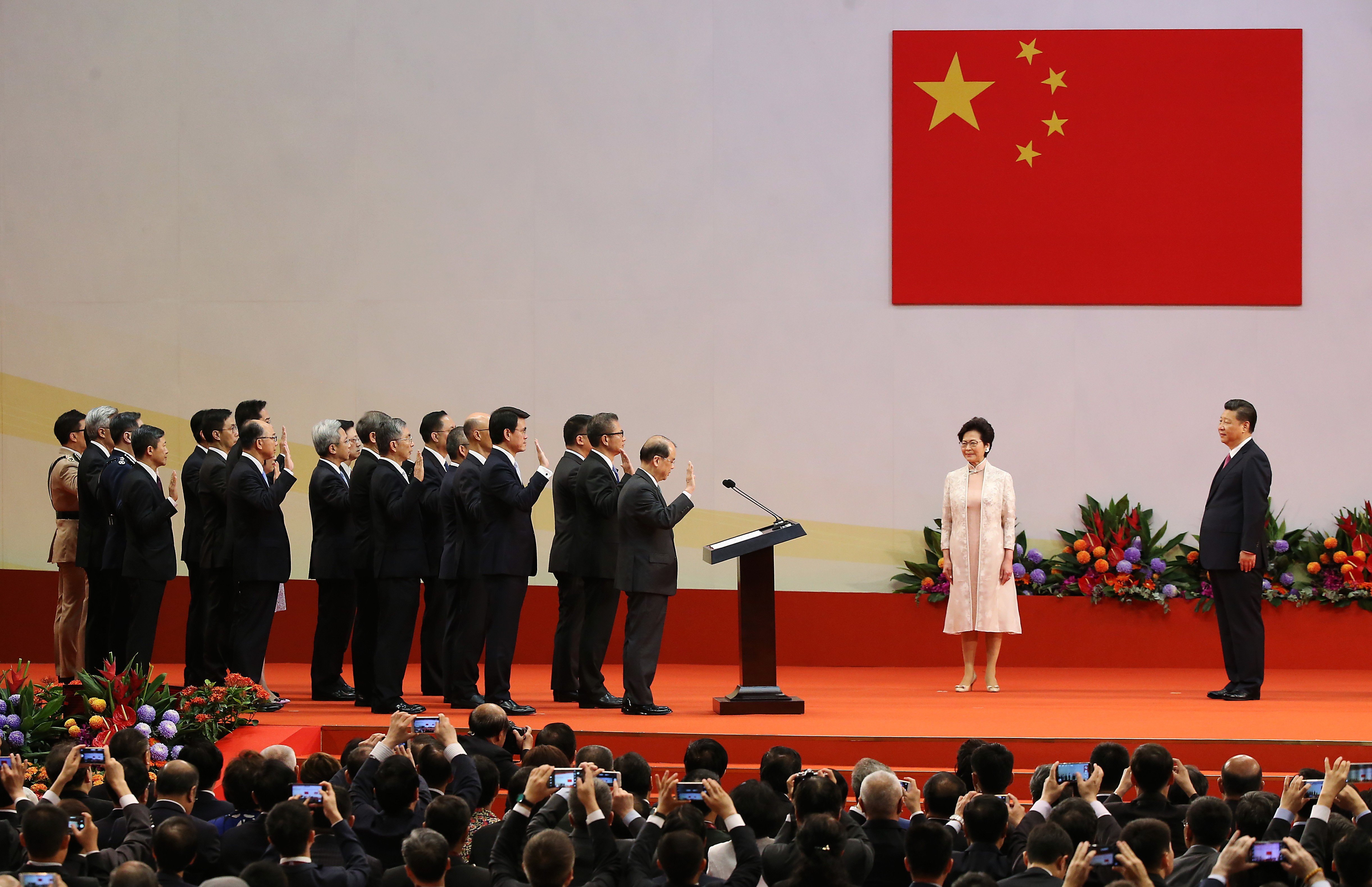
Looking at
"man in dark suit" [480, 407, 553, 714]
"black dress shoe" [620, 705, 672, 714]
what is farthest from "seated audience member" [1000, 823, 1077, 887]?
"man in dark suit" [480, 407, 553, 714]

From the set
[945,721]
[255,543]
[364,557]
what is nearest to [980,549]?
[945,721]

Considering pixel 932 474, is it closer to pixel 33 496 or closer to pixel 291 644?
pixel 291 644

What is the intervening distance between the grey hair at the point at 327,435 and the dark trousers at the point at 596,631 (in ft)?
4.92

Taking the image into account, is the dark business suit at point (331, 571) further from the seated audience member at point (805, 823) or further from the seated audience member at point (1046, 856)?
the seated audience member at point (1046, 856)

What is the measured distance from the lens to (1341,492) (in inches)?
346

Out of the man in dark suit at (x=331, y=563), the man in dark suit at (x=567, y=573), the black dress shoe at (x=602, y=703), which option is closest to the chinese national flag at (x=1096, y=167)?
the man in dark suit at (x=567, y=573)

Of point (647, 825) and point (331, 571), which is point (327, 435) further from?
point (647, 825)

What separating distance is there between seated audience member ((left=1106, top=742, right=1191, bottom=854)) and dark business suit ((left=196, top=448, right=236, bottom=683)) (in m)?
4.49

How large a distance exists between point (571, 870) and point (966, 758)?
1.72 metres

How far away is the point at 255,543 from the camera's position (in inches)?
257

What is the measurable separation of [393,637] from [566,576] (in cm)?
89

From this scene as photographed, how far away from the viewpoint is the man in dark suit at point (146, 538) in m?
6.60

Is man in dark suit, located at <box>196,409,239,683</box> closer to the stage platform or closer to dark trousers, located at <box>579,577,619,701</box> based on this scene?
the stage platform

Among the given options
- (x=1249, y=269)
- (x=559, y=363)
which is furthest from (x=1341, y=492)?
→ (x=559, y=363)
